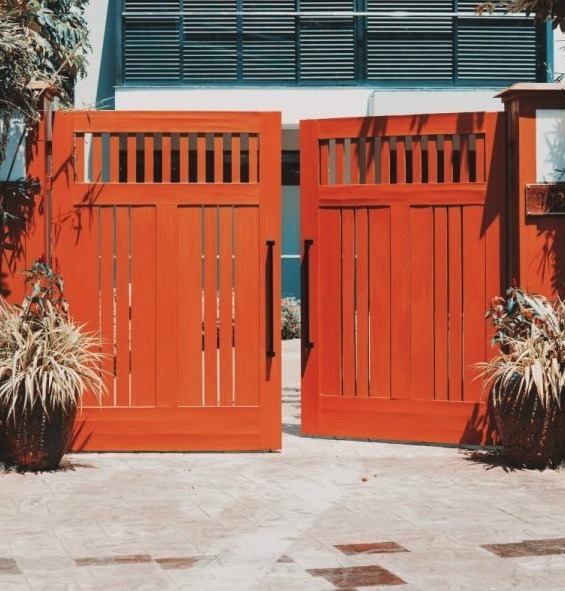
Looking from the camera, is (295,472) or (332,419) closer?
(295,472)

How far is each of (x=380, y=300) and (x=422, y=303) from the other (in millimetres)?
322

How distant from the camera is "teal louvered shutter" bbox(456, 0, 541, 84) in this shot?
2019 centimetres

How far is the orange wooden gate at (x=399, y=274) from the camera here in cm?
906

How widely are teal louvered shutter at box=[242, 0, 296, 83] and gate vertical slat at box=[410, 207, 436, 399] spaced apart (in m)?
11.3

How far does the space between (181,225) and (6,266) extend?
52.5 inches

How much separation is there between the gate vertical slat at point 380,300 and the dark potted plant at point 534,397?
102 cm

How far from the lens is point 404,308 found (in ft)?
30.0

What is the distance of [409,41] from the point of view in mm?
20203

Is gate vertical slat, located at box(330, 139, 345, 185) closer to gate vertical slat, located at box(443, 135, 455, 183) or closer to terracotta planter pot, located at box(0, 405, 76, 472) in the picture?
gate vertical slat, located at box(443, 135, 455, 183)

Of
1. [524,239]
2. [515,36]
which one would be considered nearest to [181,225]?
[524,239]

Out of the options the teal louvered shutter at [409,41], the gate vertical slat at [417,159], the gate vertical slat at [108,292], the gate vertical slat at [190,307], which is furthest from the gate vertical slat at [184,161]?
the teal louvered shutter at [409,41]

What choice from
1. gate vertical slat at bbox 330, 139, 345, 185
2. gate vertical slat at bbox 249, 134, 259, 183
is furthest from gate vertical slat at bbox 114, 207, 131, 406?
gate vertical slat at bbox 330, 139, 345, 185

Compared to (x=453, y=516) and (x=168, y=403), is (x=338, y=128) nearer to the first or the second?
(x=168, y=403)

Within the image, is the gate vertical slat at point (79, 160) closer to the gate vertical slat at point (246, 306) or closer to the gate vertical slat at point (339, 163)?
the gate vertical slat at point (246, 306)
